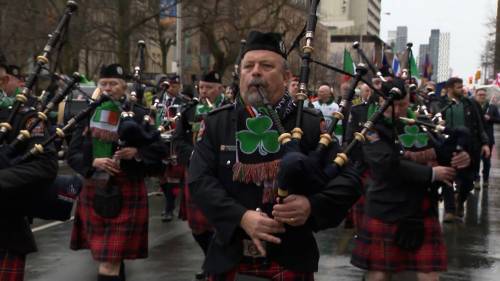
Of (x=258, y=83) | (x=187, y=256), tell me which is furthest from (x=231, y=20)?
(x=258, y=83)

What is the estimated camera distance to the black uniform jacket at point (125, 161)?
199 inches

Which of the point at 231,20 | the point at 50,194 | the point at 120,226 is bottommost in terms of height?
the point at 120,226

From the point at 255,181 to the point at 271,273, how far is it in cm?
39

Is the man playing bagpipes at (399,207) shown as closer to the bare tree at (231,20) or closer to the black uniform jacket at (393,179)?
the black uniform jacket at (393,179)

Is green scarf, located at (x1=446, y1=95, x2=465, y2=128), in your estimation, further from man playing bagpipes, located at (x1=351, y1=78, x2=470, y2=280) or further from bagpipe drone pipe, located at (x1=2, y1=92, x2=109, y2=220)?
bagpipe drone pipe, located at (x1=2, y1=92, x2=109, y2=220)

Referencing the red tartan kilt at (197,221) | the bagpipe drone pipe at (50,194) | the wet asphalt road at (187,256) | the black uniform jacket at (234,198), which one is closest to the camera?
the black uniform jacket at (234,198)

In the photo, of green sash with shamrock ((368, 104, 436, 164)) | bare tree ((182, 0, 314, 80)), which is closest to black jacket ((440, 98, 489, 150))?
green sash with shamrock ((368, 104, 436, 164))

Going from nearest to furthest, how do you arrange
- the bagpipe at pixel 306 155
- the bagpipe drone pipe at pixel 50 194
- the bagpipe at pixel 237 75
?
the bagpipe at pixel 306 155, the bagpipe drone pipe at pixel 50 194, the bagpipe at pixel 237 75

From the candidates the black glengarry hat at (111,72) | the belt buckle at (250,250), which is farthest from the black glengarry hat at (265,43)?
the black glengarry hat at (111,72)

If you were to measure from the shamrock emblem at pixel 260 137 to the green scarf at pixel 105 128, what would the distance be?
231cm

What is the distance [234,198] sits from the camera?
2.97 meters

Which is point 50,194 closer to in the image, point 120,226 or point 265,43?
point 265,43

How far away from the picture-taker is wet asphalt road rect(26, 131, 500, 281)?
20.0 ft

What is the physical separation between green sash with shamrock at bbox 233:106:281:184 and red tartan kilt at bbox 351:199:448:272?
1703mm
